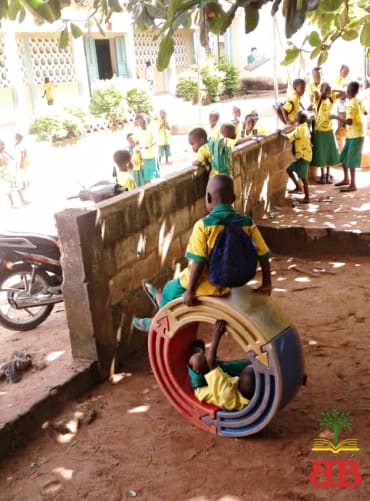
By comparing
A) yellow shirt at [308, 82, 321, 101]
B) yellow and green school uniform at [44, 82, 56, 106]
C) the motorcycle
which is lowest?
the motorcycle

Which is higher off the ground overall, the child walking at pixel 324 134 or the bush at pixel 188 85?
the bush at pixel 188 85

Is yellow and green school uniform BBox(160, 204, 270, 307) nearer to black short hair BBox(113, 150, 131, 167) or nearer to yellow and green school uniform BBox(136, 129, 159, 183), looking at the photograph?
black short hair BBox(113, 150, 131, 167)

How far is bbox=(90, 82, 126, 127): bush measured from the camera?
18688 mm

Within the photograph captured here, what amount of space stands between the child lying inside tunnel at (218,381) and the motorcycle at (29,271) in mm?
2236

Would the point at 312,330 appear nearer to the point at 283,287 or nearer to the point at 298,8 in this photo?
the point at 283,287

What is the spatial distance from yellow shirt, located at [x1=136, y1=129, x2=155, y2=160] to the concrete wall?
19.9ft

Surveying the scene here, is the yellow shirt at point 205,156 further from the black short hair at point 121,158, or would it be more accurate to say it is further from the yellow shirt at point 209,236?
the yellow shirt at point 209,236

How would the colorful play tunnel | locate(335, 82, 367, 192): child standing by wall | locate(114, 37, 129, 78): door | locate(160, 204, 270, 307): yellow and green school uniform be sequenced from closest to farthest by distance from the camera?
the colorful play tunnel
locate(160, 204, 270, 307): yellow and green school uniform
locate(335, 82, 367, 192): child standing by wall
locate(114, 37, 129, 78): door

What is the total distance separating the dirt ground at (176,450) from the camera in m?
3.18

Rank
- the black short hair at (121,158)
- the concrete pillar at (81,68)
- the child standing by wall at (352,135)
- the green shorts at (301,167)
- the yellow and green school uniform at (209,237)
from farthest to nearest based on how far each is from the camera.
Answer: the concrete pillar at (81,68), the green shorts at (301,167), the child standing by wall at (352,135), the black short hair at (121,158), the yellow and green school uniform at (209,237)

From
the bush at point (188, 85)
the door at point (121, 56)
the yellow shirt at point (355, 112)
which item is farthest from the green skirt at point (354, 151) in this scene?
the door at point (121, 56)

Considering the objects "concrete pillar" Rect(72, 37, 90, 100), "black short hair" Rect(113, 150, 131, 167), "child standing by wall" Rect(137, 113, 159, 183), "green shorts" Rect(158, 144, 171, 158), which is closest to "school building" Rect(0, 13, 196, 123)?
"concrete pillar" Rect(72, 37, 90, 100)

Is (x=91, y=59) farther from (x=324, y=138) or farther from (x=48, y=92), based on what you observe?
(x=324, y=138)

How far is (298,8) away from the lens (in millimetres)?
2414
